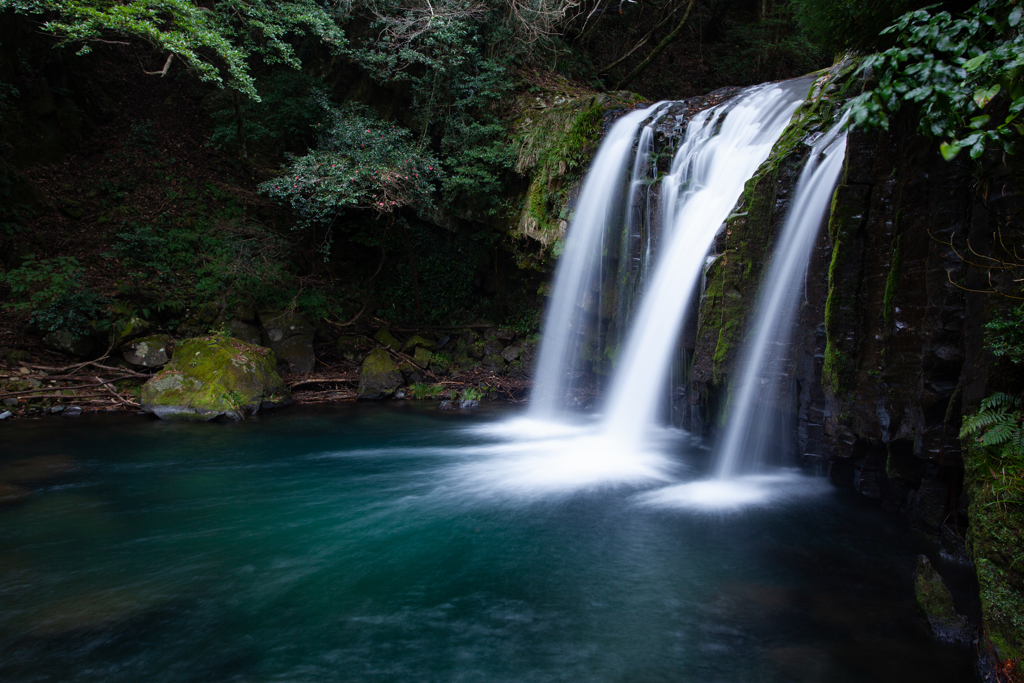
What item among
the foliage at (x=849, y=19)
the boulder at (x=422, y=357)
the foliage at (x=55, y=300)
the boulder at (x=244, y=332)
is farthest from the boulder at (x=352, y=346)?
the foliage at (x=849, y=19)

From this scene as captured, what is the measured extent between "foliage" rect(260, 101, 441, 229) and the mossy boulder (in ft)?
10.6

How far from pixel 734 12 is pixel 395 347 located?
16.6 meters

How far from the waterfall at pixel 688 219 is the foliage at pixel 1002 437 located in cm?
456

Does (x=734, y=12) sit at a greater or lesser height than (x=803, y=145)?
greater

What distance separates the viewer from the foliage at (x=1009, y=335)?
3.16 metres

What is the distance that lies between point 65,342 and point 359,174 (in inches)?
272

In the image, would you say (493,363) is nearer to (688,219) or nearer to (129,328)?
(688,219)

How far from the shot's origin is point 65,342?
1084 cm

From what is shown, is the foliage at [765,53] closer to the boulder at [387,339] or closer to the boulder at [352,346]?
the boulder at [387,339]

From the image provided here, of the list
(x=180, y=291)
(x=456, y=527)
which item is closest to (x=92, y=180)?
(x=180, y=291)

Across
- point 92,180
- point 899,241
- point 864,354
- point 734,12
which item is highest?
point 734,12

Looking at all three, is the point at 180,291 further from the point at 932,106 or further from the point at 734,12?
the point at 734,12

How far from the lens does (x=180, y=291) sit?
40.0 ft

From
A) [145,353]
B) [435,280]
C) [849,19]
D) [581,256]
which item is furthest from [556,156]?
[145,353]
